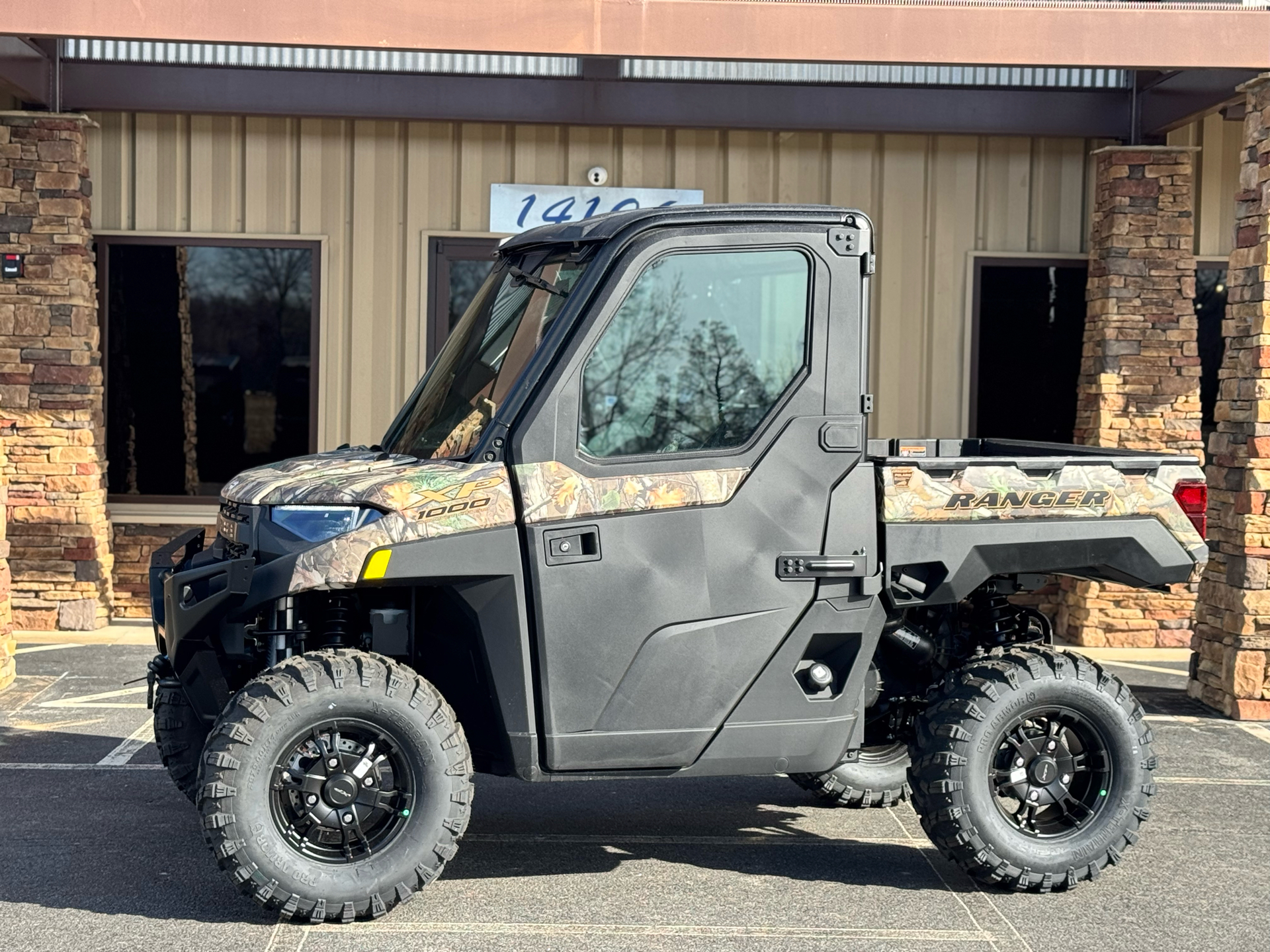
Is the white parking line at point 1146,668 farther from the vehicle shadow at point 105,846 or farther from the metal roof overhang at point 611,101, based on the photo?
the vehicle shadow at point 105,846

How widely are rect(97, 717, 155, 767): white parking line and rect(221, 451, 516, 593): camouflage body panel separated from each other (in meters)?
2.66

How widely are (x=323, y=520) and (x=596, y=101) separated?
22.1 ft

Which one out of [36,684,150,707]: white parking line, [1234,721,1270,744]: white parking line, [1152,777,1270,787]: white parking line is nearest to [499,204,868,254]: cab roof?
[1152,777,1270,787]: white parking line

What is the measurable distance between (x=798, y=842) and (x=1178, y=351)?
6.30 meters

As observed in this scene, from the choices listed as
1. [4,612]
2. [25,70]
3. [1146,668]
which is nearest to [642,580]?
[4,612]

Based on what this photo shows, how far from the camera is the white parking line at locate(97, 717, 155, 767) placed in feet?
24.5

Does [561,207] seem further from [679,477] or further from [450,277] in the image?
[679,477]

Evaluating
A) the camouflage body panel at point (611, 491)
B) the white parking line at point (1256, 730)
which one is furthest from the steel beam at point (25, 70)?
the white parking line at point (1256, 730)

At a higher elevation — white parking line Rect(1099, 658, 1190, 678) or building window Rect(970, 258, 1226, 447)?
building window Rect(970, 258, 1226, 447)

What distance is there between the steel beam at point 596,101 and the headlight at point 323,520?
6.51 m

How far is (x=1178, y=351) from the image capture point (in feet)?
36.6

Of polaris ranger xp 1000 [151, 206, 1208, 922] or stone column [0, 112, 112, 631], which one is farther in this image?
stone column [0, 112, 112, 631]

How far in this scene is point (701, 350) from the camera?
17.7 feet

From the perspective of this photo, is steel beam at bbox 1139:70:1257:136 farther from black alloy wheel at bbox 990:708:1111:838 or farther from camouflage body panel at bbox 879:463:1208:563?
black alloy wheel at bbox 990:708:1111:838
